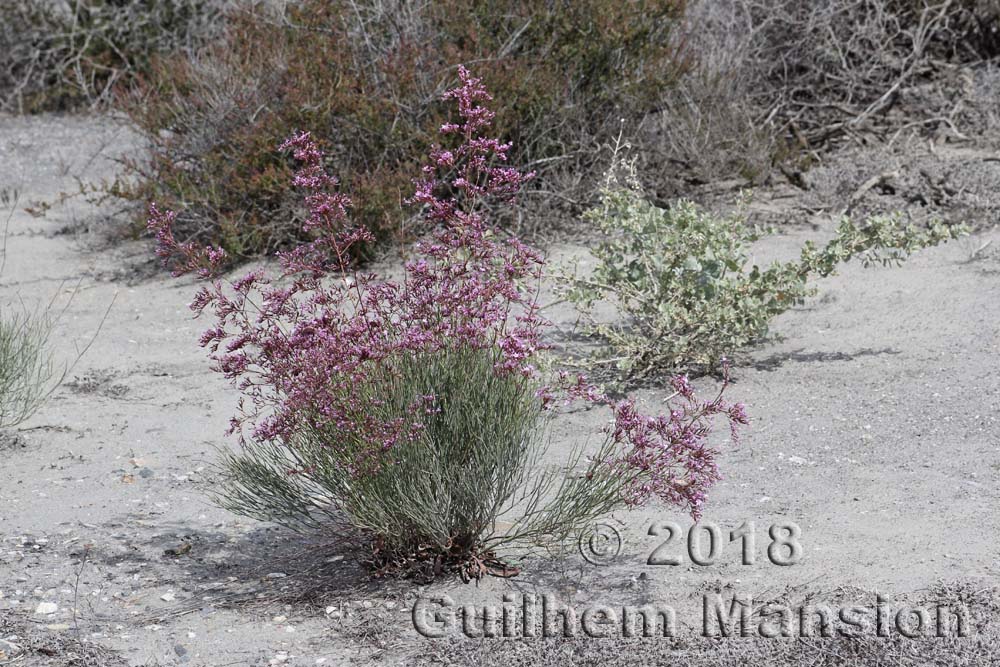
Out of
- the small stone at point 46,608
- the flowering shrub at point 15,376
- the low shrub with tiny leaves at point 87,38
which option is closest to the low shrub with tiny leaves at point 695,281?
the flowering shrub at point 15,376

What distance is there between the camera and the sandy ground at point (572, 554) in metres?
3.51

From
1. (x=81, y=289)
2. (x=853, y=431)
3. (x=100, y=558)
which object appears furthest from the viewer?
(x=81, y=289)

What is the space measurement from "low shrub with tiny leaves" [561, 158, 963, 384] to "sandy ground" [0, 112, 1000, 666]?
24 cm

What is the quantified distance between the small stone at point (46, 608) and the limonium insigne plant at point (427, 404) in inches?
25.2

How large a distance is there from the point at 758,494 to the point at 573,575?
0.85 meters

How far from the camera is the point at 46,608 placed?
12.3 ft

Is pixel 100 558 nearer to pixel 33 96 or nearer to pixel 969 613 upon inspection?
pixel 969 613

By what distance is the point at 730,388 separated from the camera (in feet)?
18.1

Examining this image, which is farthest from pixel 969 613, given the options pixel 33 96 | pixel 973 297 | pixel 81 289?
pixel 33 96

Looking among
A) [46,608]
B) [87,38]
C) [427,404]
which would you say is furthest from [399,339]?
[87,38]

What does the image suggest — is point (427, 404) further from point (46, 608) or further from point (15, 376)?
point (15, 376)
